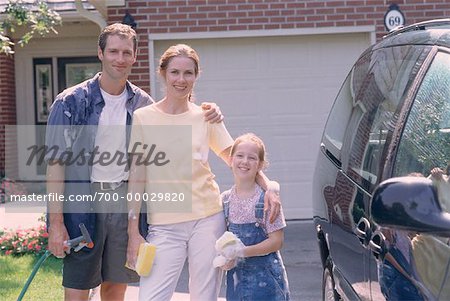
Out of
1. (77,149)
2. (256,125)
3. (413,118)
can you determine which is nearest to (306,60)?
(256,125)

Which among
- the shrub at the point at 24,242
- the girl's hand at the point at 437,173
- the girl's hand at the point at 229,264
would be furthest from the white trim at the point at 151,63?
the girl's hand at the point at 437,173

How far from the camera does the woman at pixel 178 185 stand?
3631 millimetres

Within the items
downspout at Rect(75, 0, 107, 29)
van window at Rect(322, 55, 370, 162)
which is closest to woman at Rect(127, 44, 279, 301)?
van window at Rect(322, 55, 370, 162)

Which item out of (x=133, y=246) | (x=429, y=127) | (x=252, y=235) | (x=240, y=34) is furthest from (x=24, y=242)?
(x=429, y=127)

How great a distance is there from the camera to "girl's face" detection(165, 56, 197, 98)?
11.9ft

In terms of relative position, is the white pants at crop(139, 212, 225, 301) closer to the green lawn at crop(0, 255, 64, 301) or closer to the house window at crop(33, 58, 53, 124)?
the green lawn at crop(0, 255, 64, 301)

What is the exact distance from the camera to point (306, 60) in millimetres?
9016

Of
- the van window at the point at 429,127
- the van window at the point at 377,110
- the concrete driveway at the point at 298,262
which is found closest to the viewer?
the van window at the point at 429,127

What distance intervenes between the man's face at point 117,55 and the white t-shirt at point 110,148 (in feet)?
0.68

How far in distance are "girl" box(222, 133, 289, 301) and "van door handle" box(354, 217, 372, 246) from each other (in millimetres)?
521

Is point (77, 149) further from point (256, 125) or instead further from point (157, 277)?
point (256, 125)

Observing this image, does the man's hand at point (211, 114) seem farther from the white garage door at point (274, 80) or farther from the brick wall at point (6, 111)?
the brick wall at point (6, 111)

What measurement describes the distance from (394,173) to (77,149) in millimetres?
1858

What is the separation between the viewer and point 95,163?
400 cm
